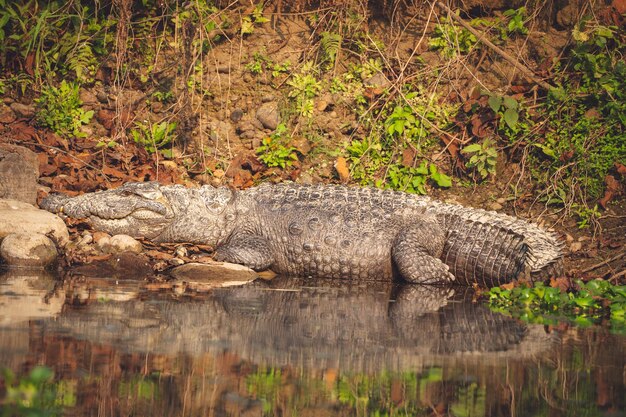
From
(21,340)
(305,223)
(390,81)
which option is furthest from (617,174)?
(21,340)

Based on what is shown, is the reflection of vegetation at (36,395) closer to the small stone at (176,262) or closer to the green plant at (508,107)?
the small stone at (176,262)

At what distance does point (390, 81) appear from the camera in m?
9.73

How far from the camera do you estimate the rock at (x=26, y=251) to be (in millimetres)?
6453

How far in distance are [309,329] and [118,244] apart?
3337 mm

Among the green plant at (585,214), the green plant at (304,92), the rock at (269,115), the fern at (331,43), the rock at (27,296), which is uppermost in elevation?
the fern at (331,43)

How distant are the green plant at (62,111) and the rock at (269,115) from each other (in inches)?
83.9

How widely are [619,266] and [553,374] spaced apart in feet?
13.5

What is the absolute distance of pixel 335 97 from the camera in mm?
9766

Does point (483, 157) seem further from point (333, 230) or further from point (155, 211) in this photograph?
point (155, 211)

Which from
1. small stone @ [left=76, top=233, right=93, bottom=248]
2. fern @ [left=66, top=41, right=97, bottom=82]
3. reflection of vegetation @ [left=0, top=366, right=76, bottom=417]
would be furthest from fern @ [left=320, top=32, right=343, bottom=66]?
reflection of vegetation @ [left=0, top=366, right=76, bottom=417]

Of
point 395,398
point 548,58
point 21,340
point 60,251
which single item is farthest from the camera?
point 548,58

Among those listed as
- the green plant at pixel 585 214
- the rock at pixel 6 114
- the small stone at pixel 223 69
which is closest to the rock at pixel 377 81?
the small stone at pixel 223 69

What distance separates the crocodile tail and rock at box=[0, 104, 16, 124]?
218 inches

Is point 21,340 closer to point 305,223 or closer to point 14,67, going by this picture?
point 305,223
